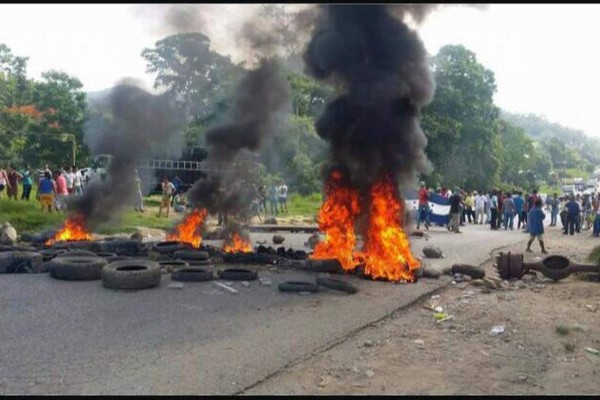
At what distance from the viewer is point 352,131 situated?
1199 centimetres

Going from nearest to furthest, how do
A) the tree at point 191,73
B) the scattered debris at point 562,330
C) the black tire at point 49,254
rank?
the scattered debris at point 562,330 → the black tire at point 49,254 → the tree at point 191,73

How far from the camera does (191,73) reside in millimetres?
24344

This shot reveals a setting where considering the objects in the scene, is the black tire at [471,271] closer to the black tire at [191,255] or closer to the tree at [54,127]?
the black tire at [191,255]

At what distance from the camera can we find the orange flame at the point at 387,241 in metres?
10.8

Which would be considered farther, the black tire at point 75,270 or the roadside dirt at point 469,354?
the black tire at point 75,270

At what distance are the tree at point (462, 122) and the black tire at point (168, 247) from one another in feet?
89.2

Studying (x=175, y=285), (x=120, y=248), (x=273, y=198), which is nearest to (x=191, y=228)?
(x=120, y=248)

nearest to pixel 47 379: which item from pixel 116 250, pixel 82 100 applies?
pixel 116 250

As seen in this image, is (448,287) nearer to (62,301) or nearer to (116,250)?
(62,301)

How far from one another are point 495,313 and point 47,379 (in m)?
6.50

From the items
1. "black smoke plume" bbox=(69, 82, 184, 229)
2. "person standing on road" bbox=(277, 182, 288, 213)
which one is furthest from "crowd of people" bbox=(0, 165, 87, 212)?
"person standing on road" bbox=(277, 182, 288, 213)

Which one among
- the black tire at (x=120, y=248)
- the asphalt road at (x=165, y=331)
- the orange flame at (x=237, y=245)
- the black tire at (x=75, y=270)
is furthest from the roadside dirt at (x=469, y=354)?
the black tire at (x=120, y=248)

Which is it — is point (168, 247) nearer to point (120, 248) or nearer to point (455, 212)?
point (120, 248)

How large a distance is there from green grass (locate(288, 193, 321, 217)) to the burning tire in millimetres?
19302
